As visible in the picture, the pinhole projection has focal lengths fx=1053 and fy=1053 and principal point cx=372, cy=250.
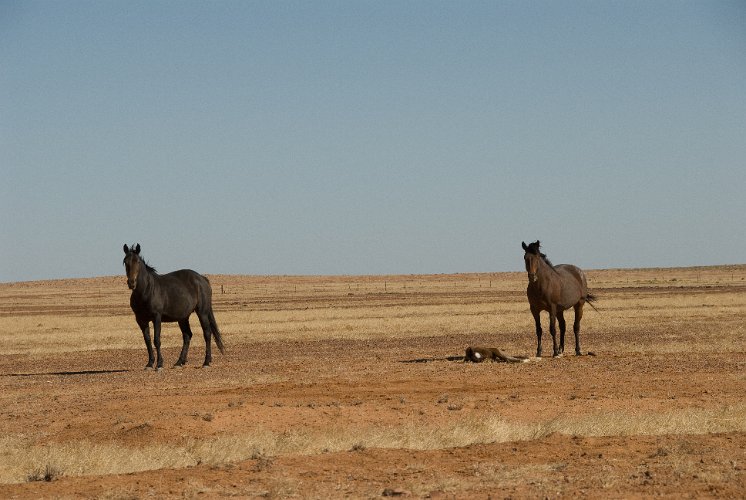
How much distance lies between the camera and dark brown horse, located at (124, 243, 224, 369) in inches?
934

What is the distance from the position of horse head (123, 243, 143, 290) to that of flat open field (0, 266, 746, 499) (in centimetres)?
207

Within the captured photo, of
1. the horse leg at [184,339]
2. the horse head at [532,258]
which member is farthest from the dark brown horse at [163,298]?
the horse head at [532,258]

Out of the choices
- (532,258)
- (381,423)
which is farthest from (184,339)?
(381,423)

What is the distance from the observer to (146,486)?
34.3 ft

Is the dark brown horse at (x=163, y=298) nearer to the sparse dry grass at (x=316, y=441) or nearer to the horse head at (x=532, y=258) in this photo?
the horse head at (x=532, y=258)

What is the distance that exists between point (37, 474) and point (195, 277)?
14894 millimetres

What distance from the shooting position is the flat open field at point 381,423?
413 inches

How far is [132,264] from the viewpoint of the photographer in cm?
2331

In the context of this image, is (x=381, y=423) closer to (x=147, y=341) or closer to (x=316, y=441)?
(x=316, y=441)

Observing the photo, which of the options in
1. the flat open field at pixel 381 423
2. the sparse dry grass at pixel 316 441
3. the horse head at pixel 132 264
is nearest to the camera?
the flat open field at pixel 381 423

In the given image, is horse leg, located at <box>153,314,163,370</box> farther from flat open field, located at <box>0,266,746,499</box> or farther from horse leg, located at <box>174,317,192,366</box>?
horse leg, located at <box>174,317,192,366</box>

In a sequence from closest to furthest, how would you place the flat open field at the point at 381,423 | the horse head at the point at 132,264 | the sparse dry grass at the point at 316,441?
1. the flat open field at the point at 381,423
2. the sparse dry grass at the point at 316,441
3. the horse head at the point at 132,264

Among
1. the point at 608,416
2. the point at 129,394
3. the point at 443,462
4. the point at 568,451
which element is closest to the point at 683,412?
the point at 608,416

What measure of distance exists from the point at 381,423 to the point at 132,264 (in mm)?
10463
